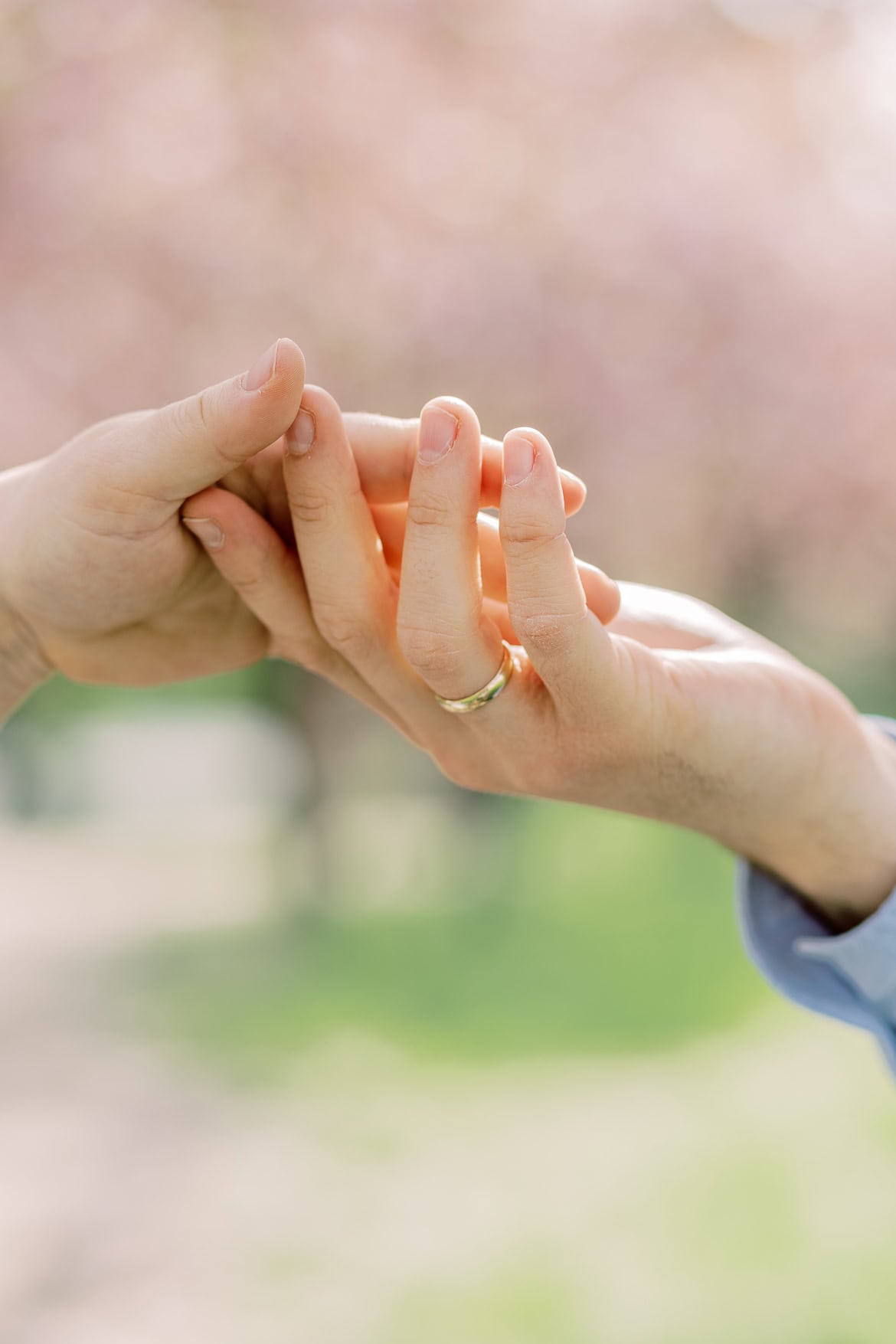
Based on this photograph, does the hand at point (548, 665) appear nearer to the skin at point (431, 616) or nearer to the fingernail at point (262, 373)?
the skin at point (431, 616)

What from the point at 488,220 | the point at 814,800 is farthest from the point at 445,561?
the point at 488,220

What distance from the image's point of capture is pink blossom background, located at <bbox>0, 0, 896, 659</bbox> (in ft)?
25.9

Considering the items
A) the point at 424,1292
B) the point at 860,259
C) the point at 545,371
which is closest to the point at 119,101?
the point at 545,371

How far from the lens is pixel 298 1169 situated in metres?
5.38

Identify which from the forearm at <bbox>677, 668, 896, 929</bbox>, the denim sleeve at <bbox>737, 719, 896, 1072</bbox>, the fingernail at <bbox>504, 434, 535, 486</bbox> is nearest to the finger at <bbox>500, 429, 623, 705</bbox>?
the fingernail at <bbox>504, 434, 535, 486</bbox>

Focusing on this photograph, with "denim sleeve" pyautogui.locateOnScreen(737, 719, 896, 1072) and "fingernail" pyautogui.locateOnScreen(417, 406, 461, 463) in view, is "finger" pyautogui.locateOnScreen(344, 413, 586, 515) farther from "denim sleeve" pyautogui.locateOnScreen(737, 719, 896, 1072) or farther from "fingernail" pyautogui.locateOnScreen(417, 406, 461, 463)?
"denim sleeve" pyautogui.locateOnScreen(737, 719, 896, 1072)

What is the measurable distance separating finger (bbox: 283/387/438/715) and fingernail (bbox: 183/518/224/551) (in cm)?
11

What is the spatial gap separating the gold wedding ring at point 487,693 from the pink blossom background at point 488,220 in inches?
273

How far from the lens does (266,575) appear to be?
71.8 inches

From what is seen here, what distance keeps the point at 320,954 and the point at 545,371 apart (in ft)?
14.3

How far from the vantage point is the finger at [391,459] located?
1743 millimetres

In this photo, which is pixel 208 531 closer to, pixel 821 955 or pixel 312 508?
pixel 312 508

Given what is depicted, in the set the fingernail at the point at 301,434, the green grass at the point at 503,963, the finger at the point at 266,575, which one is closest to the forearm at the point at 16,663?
the finger at the point at 266,575

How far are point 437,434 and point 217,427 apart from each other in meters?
0.28
